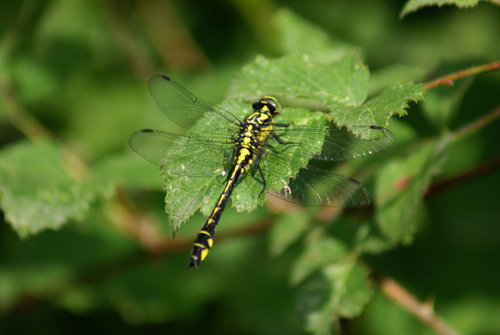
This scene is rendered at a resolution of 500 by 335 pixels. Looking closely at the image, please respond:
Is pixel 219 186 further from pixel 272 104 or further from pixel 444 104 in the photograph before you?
pixel 444 104

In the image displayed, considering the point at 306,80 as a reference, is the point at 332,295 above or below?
below

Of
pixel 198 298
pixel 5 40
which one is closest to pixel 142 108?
pixel 5 40

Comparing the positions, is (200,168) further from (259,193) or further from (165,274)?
(165,274)

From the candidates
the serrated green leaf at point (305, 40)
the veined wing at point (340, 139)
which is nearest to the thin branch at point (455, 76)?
the veined wing at point (340, 139)

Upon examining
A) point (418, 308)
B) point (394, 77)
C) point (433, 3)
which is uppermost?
point (394, 77)

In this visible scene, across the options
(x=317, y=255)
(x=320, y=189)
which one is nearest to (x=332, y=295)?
(x=317, y=255)

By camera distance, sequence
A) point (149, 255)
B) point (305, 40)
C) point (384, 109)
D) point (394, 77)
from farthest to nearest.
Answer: point (149, 255) → point (305, 40) → point (394, 77) → point (384, 109)

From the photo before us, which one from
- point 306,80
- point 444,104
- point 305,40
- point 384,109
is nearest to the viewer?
point 384,109
